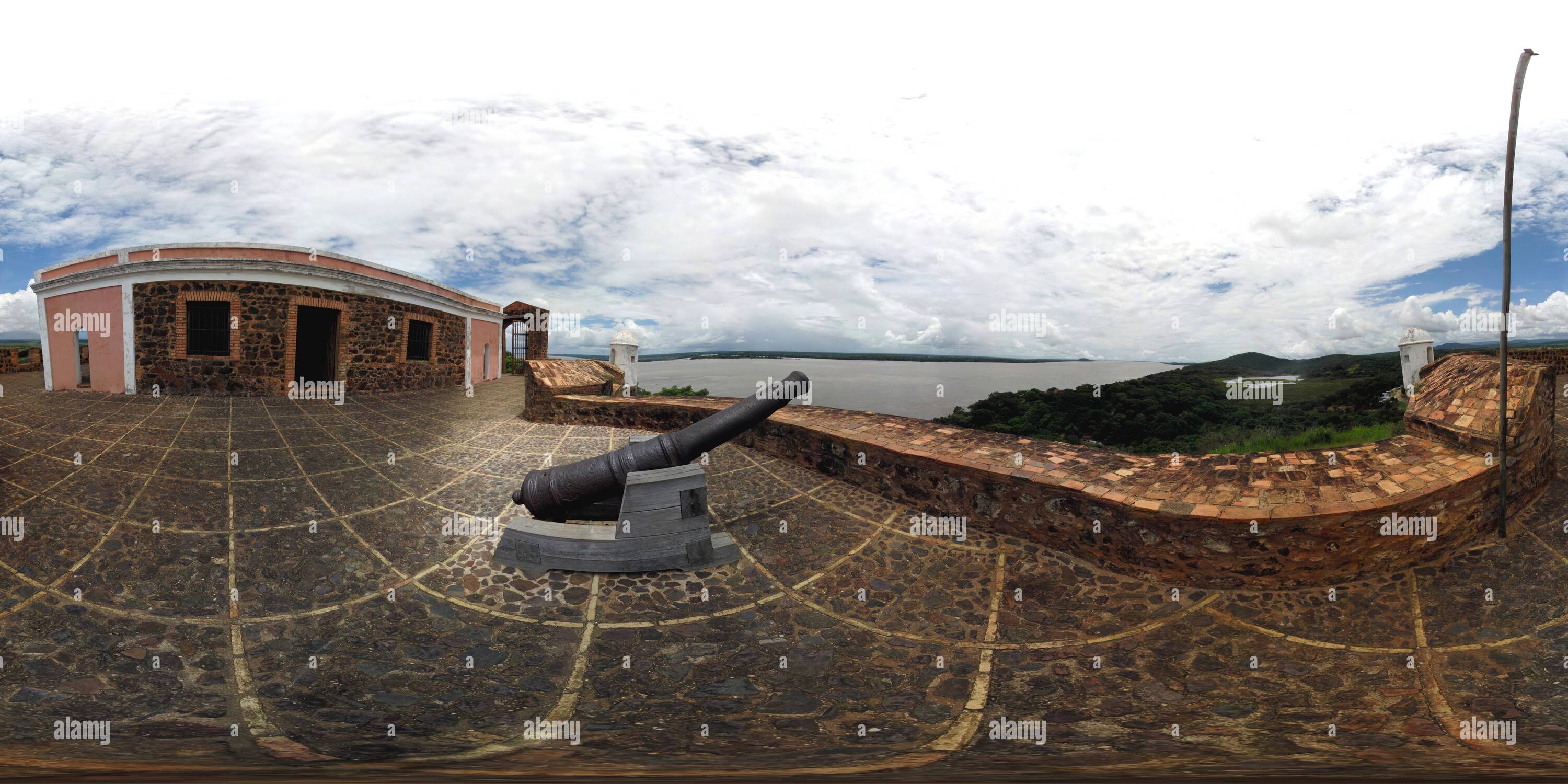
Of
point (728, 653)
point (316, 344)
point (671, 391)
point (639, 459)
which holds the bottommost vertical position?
point (728, 653)

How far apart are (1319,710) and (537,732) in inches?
137

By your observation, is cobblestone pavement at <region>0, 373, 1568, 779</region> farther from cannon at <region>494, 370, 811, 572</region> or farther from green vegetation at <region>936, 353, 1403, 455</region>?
green vegetation at <region>936, 353, 1403, 455</region>

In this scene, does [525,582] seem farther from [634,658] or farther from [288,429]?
[288,429]

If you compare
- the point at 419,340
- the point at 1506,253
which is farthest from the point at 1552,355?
the point at 419,340

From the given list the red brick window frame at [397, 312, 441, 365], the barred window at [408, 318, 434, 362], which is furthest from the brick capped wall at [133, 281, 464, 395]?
the barred window at [408, 318, 434, 362]

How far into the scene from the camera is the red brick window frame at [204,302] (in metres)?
9.35

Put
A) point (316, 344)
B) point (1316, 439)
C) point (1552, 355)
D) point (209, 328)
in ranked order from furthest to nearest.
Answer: point (316, 344) → point (1552, 355) → point (209, 328) → point (1316, 439)

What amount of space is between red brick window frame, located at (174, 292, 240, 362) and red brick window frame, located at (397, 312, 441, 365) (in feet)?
8.90

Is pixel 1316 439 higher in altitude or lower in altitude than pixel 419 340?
lower

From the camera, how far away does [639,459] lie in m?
4.09

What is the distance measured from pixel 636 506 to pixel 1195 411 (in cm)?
1117

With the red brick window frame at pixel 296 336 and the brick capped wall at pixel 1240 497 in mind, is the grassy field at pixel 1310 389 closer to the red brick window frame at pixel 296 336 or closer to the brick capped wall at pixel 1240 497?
the brick capped wall at pixel 1240 497

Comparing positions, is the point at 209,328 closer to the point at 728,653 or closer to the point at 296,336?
the point at 296,336

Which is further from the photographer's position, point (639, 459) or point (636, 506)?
point (639, 459)
